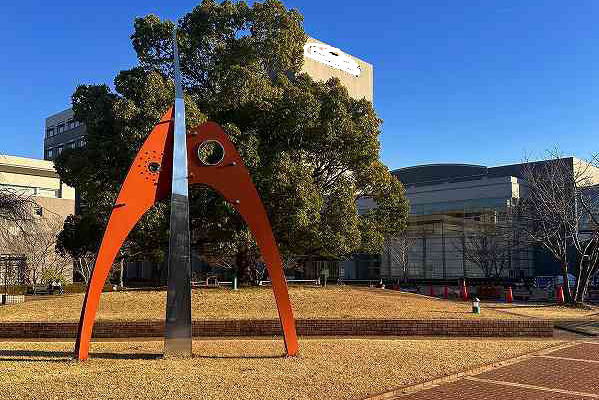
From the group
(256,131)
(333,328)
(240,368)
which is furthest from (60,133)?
(240,368)

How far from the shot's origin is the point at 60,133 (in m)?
84.6

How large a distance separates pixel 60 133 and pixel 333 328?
7937 centimetres

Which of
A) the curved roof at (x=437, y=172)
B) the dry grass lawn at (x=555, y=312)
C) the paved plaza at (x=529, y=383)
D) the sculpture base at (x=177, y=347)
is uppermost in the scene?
the curved roof at (x=437, y=172)

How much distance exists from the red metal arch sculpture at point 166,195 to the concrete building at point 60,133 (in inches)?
2879

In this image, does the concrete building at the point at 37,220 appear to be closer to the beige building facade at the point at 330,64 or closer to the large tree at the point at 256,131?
the large tree at the point at 256,131

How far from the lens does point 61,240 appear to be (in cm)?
2359

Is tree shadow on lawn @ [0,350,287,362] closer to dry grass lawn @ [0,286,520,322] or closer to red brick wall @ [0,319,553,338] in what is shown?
red brick wall @ [0,319,553,338]

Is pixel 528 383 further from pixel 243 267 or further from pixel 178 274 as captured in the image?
pixel 243 267

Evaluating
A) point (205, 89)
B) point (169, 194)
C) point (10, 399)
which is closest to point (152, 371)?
point (10, 399)

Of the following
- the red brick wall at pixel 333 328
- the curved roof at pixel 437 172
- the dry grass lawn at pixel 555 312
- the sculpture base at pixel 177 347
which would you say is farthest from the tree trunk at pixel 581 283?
the curved roof at pixel 437 172

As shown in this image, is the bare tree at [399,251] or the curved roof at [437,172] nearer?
the bare tree at [399,251]

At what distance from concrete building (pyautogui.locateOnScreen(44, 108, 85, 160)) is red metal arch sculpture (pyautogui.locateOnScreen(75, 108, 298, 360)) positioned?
73128 millimetres

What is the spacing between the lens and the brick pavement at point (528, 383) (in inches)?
300

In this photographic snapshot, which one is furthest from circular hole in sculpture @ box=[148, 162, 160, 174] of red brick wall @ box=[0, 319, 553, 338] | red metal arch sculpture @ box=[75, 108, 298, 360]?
red brick wall @ box=[0, 319, 553, 338]
